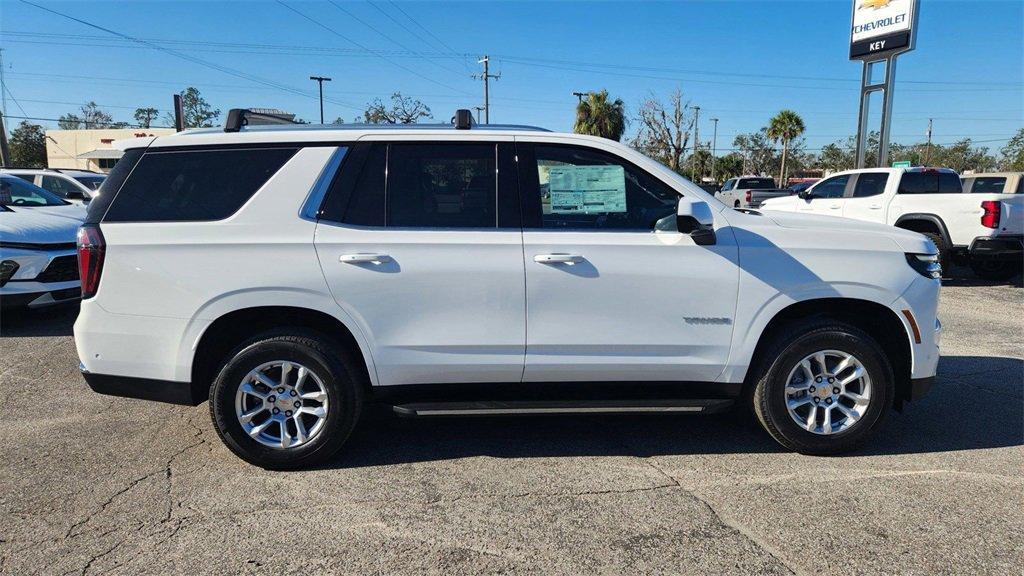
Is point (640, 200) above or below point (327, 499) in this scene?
above

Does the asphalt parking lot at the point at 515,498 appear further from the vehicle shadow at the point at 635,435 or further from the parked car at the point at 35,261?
the parked car at the point at 35,261

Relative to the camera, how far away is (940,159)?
231 ft

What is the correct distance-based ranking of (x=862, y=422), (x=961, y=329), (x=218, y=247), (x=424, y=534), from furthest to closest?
1. (x=961, y=329)
2. (x=862, y=422)
3. (x=218, y=247)
4. (x=424, y=534)

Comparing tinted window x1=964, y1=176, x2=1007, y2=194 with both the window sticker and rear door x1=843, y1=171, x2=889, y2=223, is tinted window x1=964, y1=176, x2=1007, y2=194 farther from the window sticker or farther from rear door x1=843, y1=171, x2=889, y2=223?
the window sticker

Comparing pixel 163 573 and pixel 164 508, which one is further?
pixel 164 508

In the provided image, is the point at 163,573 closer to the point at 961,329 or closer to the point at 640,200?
the point at 640,200

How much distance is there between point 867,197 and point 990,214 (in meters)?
1.88

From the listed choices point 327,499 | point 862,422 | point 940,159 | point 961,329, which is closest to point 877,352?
point 862,422

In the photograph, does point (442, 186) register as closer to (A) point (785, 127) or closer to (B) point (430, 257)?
(B) point (430, 257)

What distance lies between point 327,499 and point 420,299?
1.14 meters

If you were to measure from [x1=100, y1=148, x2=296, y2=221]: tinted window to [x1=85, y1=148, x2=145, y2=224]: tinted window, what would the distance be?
0.10 feet

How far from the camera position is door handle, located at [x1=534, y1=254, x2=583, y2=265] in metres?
3.50

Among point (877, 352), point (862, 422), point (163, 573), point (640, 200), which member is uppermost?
point (640, 200)

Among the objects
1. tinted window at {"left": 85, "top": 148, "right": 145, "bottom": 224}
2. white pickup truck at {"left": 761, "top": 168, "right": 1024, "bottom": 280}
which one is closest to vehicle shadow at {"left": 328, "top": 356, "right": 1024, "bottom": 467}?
tinted window at {"left": 85, "top": 148, "right": 145, "bottom": 224}
